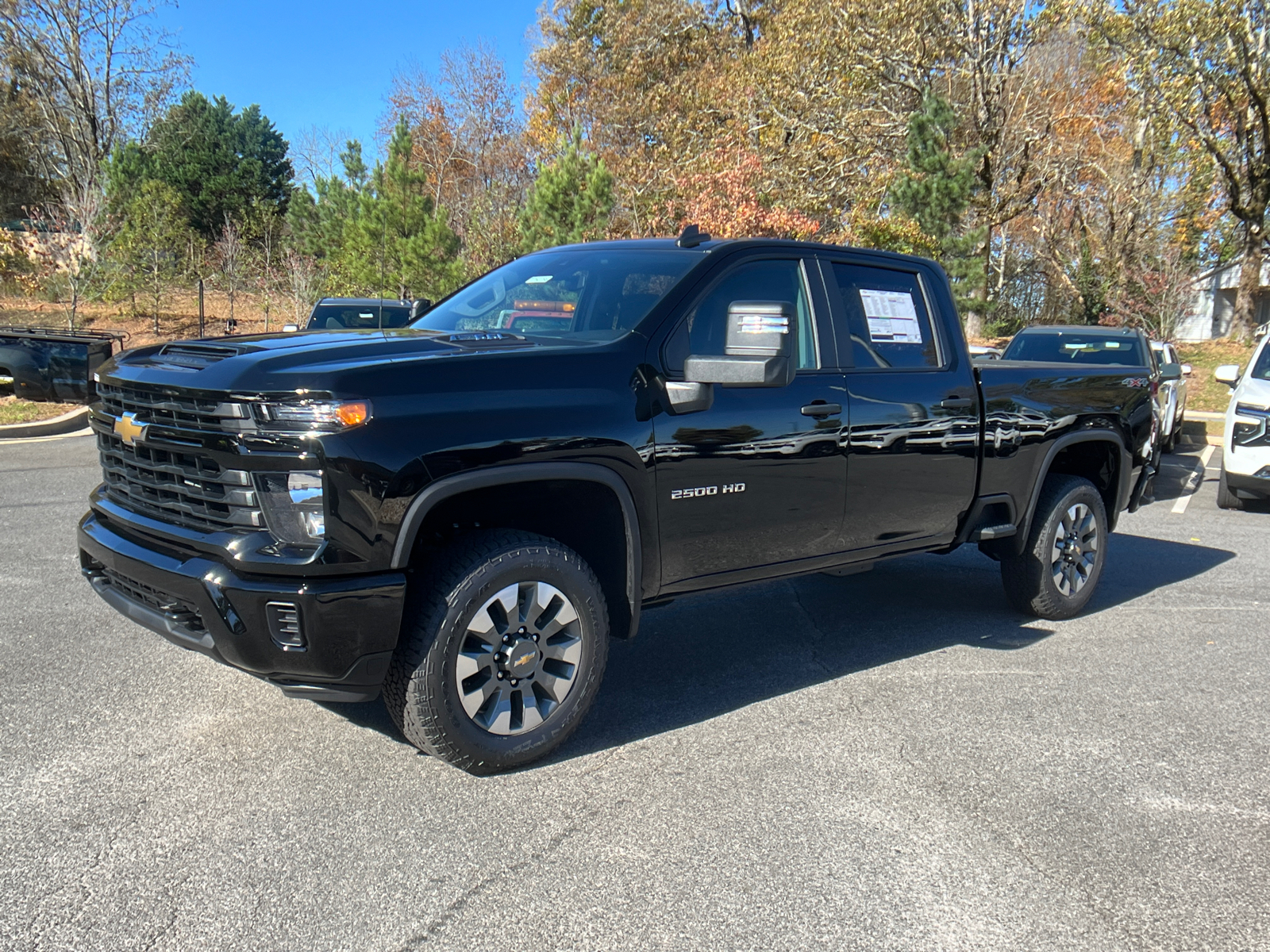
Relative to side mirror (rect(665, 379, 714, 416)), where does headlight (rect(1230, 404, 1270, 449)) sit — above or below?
below

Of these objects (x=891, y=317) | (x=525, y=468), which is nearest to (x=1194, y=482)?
(x=891, y=317)

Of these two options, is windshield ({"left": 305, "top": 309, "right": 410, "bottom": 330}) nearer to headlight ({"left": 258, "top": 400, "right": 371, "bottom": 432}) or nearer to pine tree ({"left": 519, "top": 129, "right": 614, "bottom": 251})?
pine tree ({"left": 519, "top": 129, "right": 614, "bottom": 251})

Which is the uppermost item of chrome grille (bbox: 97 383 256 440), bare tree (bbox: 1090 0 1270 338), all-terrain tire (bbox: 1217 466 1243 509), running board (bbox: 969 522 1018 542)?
bare tree (bbox: 1090 0 1270 338)

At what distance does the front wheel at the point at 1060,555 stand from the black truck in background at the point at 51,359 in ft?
36.5

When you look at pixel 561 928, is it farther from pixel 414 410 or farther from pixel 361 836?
pixel 414 410

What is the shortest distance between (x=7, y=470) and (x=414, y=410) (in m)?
8.36

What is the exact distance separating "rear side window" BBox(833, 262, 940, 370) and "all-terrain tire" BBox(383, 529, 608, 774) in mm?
1871

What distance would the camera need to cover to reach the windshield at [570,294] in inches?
168

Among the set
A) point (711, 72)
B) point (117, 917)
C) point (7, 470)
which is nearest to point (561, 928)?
point (117, 917)

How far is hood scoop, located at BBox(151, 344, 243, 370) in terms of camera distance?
3.53m

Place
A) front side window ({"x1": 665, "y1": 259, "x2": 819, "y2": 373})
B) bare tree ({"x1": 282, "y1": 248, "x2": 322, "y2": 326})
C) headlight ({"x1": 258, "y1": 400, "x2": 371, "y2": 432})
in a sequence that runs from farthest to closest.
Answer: bare tree ({"x1": 282, "y1": 248, "x2": 322, "y2": 326})
front side window ({"x1": 665, "y1": 259, "x2": 819, "y2": 373})
headlight ({"x1": 258, "y1": 400, "x2": 371, "y2": 432})

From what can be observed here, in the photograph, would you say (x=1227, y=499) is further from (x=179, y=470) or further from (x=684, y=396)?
(x=179, y=470)

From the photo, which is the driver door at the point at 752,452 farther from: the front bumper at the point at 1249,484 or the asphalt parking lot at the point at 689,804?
the front bumper at the point at 1249,484

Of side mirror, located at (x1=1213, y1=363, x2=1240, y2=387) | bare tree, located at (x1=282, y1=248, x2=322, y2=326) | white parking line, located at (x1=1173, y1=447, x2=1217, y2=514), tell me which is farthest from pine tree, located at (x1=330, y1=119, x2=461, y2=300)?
side mirror, located at (x1=1213, y1=363, x2=1240, y2=387)
